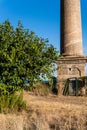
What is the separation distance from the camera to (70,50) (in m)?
23.9

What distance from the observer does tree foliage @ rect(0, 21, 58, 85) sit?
539 inches

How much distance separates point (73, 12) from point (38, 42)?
33.2 feet

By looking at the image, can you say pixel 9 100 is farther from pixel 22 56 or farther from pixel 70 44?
pixel 70 44

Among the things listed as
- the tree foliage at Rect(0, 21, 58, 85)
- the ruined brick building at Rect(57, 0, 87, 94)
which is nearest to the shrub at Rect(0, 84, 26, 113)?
the tree foliage at Rect(0, 21, 58, 85)

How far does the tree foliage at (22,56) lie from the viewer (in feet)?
44.9

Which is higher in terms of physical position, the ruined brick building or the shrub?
the ruined brick building

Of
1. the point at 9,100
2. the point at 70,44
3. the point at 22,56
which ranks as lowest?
the point at 9,100

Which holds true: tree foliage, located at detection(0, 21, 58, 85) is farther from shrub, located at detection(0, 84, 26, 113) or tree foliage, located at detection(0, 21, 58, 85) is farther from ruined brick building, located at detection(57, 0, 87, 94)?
ruined brick building, located at detection(57, 0, 87, 94)

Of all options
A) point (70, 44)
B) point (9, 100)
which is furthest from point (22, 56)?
point (70, 44)

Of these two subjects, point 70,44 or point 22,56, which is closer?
point 22,56

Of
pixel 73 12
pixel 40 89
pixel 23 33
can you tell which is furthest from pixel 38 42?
pixel 73 12

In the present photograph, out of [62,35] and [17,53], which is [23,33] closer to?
[17,53]

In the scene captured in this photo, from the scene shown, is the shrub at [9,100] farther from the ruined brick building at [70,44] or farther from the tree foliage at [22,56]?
the ruined brick building at [70,44]

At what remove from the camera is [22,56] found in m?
14.0
